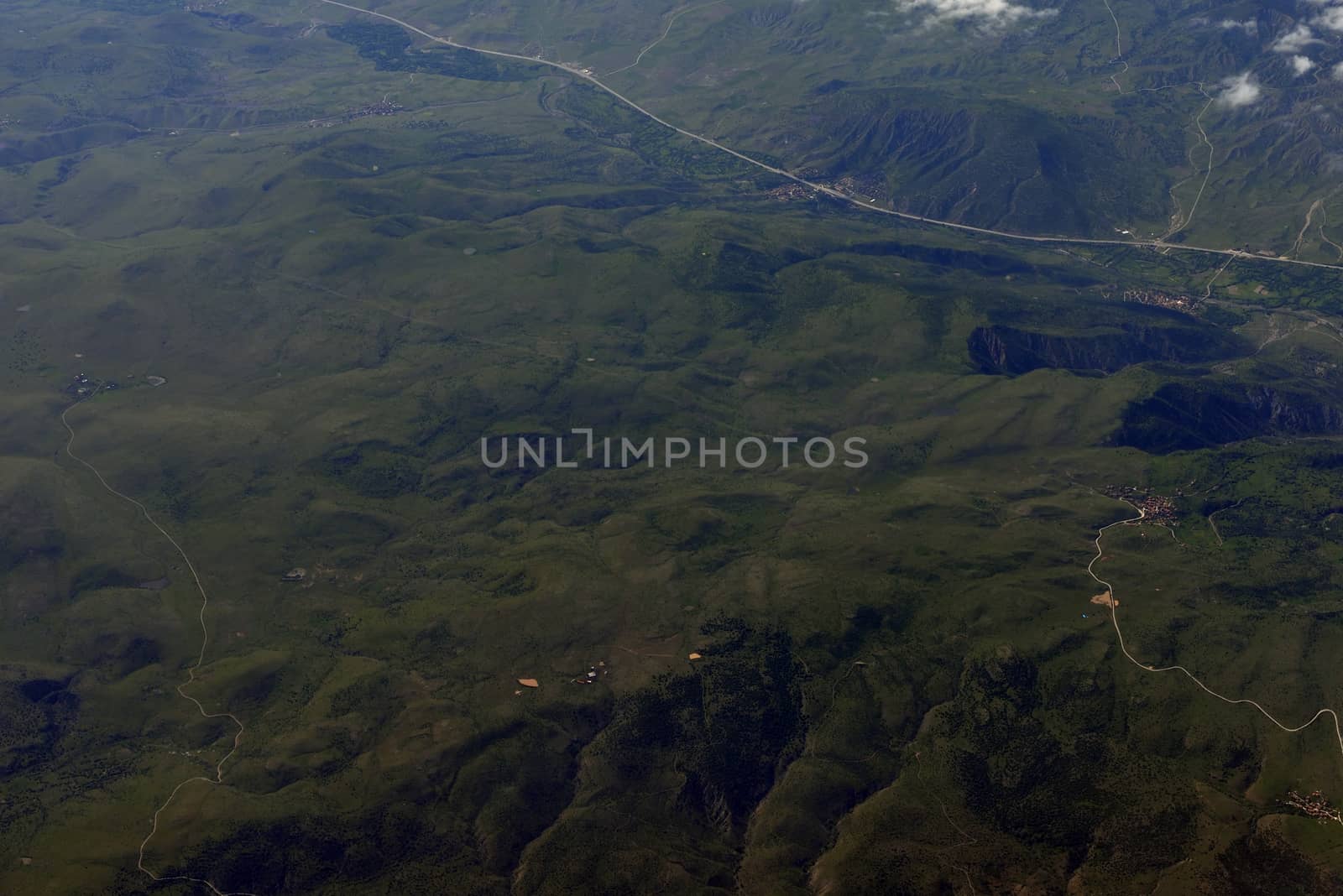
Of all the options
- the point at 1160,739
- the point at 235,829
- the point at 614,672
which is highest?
the point at 1160,739

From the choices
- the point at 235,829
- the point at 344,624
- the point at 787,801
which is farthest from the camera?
the point at 344,624

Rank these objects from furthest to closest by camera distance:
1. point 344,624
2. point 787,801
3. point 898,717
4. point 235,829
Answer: point 344,624 < point 898,717 < point 787,801 < point 235,829

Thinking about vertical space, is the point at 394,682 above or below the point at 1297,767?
below

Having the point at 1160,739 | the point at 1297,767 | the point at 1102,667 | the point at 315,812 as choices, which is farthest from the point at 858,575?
the point at 315,812

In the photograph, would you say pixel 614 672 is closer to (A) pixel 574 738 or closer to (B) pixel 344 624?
(A) pixel 574 738

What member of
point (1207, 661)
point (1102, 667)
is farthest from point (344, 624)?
point (1207, 661)

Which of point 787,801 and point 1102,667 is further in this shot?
point 1102,667

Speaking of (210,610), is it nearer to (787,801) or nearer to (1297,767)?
(787,801)

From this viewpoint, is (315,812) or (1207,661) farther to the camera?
(1207,661)

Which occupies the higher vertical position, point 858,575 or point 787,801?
point 858,575
